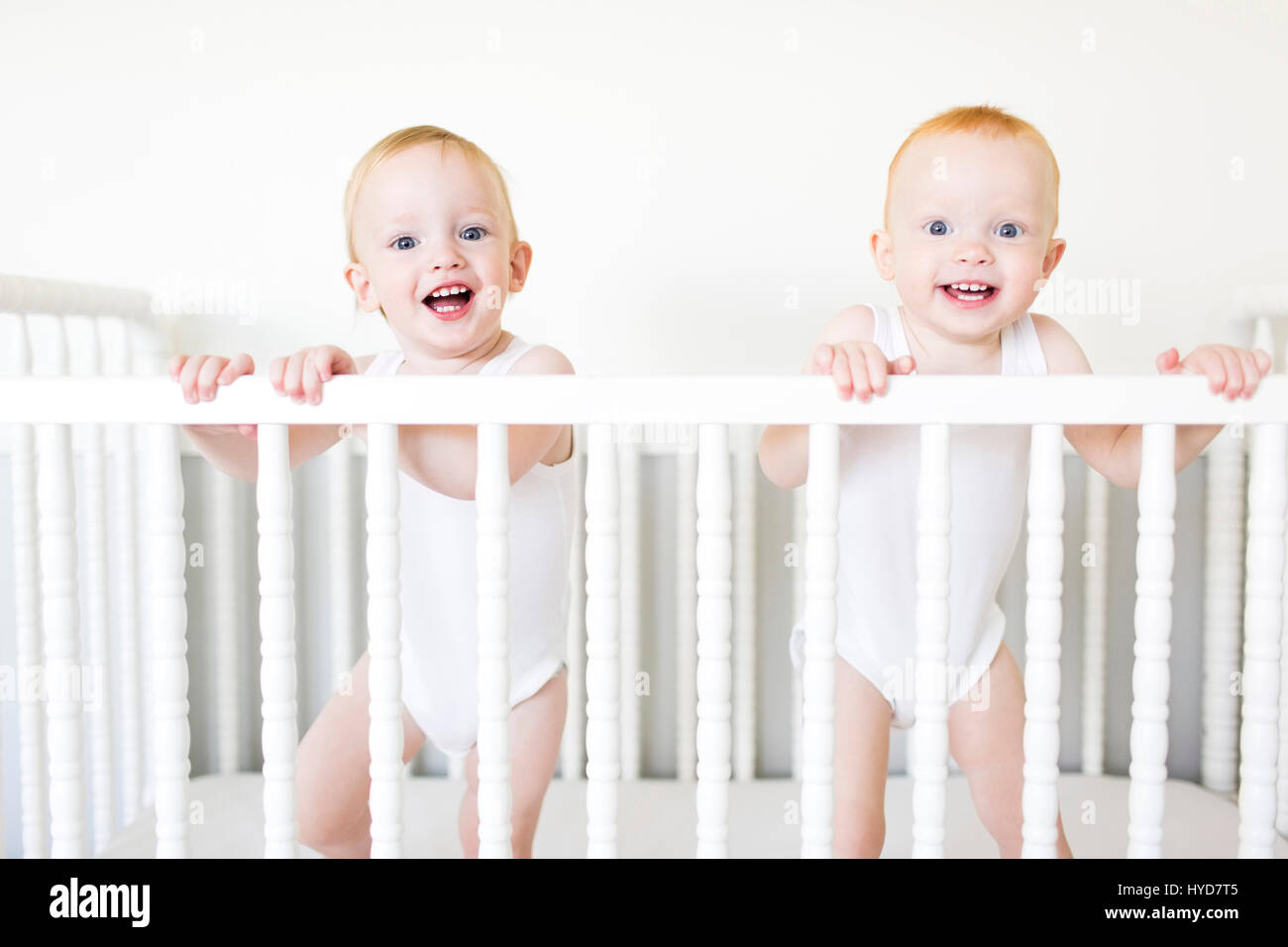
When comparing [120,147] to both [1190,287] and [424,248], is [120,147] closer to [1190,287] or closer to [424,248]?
[424,248]

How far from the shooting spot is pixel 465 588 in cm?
117

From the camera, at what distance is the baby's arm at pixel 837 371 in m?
0.85

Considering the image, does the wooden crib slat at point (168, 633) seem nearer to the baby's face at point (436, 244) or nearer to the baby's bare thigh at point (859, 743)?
the baby's face at point (436, 244)

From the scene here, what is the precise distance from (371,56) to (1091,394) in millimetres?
1188

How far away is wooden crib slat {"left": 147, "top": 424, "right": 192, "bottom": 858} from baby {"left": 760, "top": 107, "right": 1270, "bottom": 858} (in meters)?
0.51

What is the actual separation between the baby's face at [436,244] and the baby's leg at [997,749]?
1.95ft

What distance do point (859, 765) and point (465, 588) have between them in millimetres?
417

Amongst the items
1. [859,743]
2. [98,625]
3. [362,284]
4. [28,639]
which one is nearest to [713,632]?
[859,743]

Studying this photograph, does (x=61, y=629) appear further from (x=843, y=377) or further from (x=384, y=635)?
(x=843, y=377)

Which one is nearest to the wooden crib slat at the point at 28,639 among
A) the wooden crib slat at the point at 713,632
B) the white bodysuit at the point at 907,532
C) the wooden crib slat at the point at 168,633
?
the wooden crib slat at the point at 168,633

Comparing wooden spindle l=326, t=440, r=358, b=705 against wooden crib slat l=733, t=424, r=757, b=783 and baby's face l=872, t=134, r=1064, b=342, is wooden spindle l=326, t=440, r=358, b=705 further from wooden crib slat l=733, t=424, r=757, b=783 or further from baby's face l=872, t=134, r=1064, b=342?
baby's face l=872, t=134, r=1064, b=342
